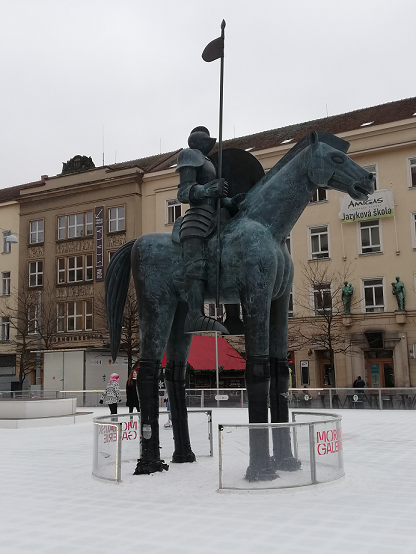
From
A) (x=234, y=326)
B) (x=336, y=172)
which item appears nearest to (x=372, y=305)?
(x=234, y=326)

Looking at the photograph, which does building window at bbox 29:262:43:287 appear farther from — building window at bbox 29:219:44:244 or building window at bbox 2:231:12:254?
building window at bbox 2:231:12:254

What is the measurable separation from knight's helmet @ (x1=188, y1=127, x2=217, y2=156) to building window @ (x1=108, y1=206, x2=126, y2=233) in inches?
1277

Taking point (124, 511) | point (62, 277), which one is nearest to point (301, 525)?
point (124, 511)

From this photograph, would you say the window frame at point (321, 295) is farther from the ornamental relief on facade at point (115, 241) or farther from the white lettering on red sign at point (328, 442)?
the white lettering on red sign at point (328, 442)

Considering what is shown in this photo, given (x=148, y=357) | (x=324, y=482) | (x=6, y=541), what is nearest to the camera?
(x=6, y=541)

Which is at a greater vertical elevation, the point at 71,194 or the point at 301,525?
the point at 71,194

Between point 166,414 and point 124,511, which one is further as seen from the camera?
point 166,414

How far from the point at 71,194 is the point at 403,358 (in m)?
25.2

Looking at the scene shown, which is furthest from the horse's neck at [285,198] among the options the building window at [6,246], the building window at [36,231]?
the building window at [6,246]

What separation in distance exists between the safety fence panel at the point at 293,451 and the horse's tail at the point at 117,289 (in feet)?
9.52

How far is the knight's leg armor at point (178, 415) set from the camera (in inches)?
359

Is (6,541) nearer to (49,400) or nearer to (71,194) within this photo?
(49,400)

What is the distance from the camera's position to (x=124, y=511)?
6.14 metres

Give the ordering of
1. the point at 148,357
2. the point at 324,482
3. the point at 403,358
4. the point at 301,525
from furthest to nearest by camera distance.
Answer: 1. the point at 403,358
2. the point at 148,357
3. the point at 324,482
4. the point at 301,525
